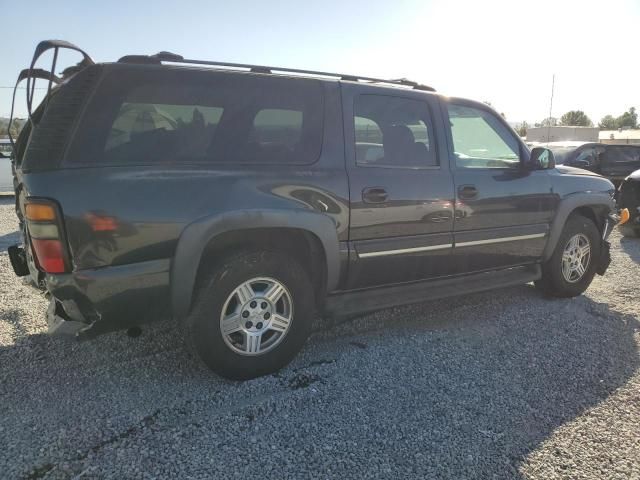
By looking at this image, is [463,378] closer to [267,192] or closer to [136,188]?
[267,192]

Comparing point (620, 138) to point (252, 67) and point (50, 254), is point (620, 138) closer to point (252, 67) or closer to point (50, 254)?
point (252, 67)

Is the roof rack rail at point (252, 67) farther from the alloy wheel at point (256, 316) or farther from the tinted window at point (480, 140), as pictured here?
the alloy wheel at point (256, 316)

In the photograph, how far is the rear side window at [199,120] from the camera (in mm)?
2672

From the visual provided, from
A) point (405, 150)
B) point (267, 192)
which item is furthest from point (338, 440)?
point (405, 150)

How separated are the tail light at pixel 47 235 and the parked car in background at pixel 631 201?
27.7ft

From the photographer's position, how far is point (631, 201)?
8148mm

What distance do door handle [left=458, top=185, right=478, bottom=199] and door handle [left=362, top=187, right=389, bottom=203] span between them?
0.74m

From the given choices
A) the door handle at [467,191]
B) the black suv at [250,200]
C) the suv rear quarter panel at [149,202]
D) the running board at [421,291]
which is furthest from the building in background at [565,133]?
the suv rear quarter panel at [149,202]

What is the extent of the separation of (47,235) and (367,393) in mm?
1987

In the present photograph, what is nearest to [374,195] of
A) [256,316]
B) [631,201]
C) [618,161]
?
[256,316]

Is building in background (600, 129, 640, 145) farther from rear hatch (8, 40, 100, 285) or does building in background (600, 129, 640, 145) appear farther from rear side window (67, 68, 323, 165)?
rear hatch (8, 40, 100, 285)

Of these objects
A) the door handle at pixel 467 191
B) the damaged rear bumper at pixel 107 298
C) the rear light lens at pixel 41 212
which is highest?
the rear light lens at pixel 41 212

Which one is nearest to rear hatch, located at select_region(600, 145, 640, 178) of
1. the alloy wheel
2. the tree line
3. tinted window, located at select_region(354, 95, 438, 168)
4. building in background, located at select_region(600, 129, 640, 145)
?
tinted window, located at select_region(354, 95, 438, 168)

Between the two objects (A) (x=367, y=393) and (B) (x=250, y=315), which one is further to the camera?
(B) (x=250, y=315)
